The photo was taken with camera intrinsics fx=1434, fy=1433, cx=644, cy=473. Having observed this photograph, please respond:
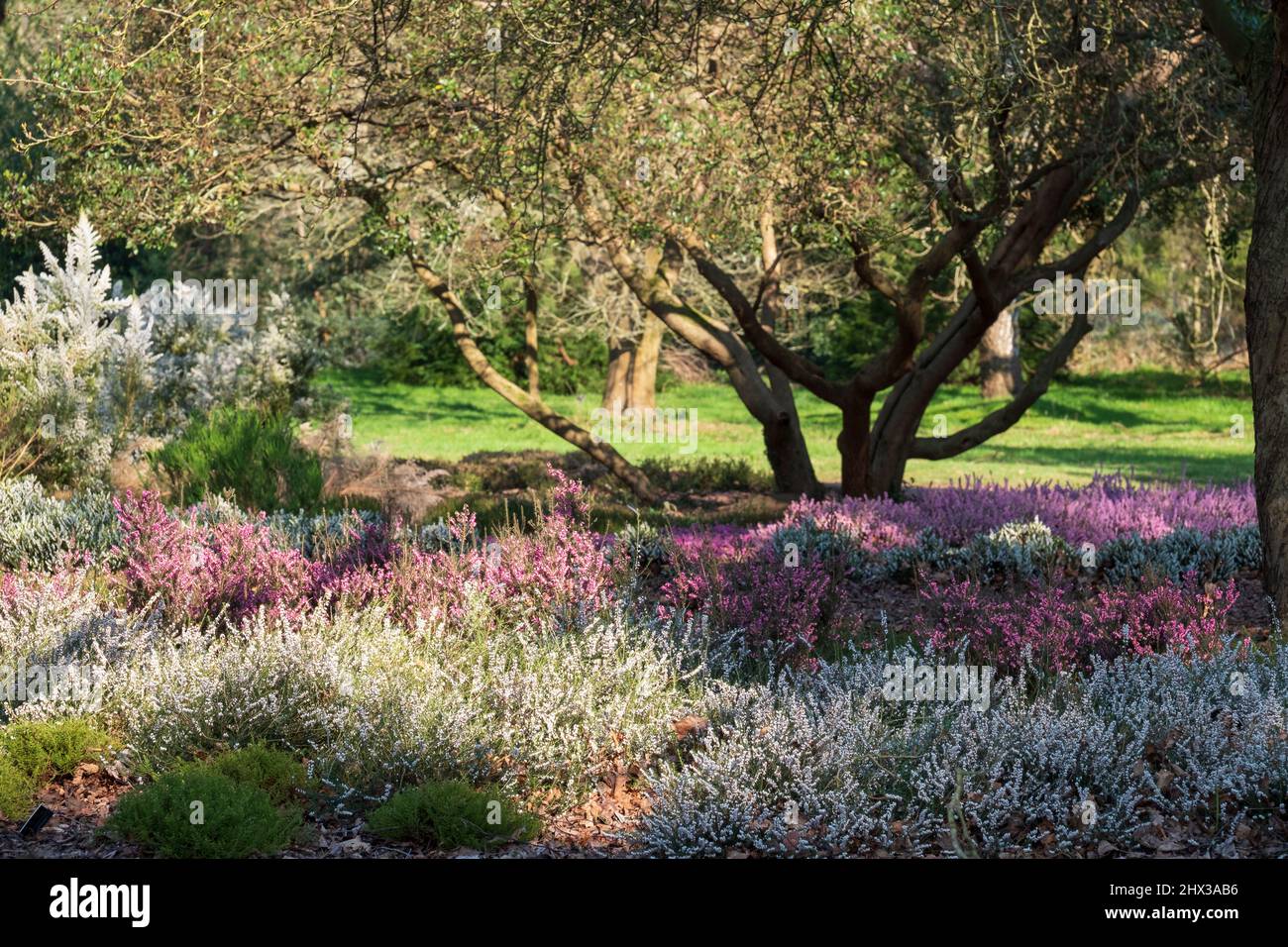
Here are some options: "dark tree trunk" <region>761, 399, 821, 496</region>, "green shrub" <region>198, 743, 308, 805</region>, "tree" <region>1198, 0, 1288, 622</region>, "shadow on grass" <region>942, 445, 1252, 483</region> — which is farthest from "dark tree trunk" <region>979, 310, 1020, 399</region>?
"green shrub" <region>198, 743, 308, 805</region>

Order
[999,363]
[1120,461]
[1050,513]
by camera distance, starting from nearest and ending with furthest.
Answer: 1. [1050,513]
2. [1120,461]
3. [999,363]

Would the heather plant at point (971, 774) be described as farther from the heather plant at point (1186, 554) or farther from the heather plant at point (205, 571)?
the heather plant at point (1186, 554)

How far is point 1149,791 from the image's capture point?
4820mm

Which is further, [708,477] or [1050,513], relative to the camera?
[708,477]

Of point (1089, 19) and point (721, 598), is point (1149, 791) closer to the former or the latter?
point (721, 598)

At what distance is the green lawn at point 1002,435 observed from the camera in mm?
18484

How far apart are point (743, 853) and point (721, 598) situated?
2081 mm

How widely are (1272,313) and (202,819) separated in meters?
4.84

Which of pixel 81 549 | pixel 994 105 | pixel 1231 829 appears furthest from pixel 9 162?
pixel 1231 829

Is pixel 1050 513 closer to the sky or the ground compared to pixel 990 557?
closer to the sky

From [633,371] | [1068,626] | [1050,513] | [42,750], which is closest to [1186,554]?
[1050,513]

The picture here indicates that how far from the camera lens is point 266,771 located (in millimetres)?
4934

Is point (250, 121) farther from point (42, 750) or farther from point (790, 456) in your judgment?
point (42, 750)

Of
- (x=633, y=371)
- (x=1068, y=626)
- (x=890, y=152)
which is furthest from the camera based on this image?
(x=633, y=371)
